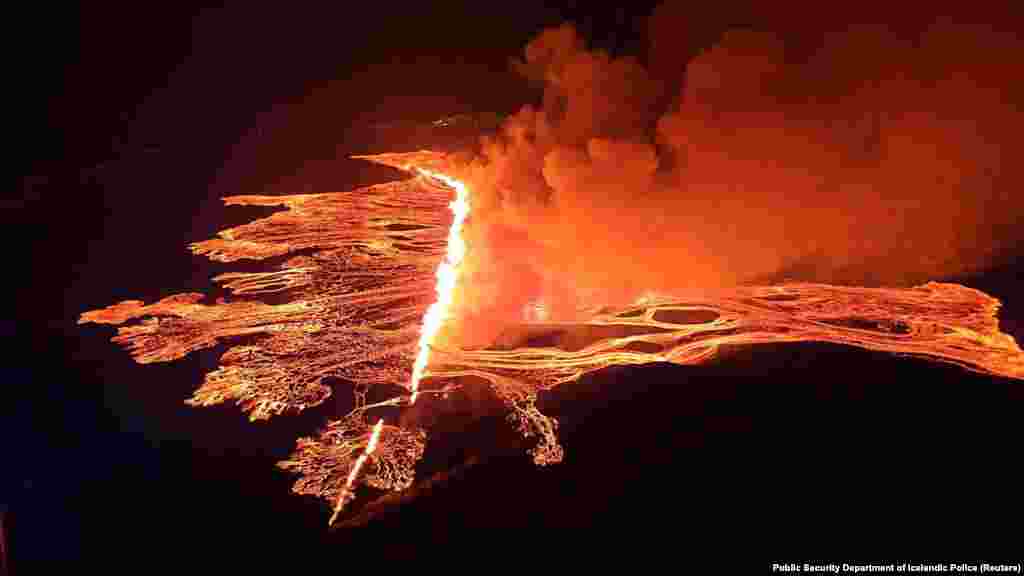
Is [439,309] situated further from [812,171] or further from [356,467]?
[812,171]

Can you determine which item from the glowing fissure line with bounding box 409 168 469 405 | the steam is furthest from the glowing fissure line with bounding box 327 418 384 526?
the steam

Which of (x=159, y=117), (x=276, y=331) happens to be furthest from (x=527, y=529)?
(x=159, y=117)

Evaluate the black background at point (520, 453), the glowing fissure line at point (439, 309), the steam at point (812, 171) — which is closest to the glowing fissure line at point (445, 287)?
the glowing fissure line at point (439, 309)

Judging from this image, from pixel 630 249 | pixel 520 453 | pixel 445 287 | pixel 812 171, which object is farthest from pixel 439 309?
pixel 812 171

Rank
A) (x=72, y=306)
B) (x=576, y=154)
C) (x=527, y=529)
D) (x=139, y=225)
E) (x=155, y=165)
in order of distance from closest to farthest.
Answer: (x=527, y=529) < (x=72, y=306) < (x=576, y=154) < (x=139, y=225) < (x=155, y=165)

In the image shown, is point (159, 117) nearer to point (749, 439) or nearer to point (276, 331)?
point (276, 331)

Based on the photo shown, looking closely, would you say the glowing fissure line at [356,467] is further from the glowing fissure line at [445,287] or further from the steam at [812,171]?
the steam at [812,171]
